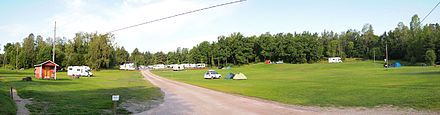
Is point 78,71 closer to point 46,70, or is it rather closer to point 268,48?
point 46,70

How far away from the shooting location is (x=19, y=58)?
11469cm

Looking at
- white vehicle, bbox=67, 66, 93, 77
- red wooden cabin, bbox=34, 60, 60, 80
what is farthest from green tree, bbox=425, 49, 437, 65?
red wooden cabin, bbox=34, 60, 60, 80

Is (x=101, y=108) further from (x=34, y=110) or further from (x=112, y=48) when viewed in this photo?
(x=112, y=48)

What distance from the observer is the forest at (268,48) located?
106 m

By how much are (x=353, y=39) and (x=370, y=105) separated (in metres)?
149

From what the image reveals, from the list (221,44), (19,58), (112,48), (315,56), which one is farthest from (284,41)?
(19,58)

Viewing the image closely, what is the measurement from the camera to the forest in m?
106

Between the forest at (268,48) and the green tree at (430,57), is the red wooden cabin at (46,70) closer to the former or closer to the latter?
the forest at (268,48)

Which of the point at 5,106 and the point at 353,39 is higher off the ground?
the point at 353,39

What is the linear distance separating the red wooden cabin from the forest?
47.9 meters

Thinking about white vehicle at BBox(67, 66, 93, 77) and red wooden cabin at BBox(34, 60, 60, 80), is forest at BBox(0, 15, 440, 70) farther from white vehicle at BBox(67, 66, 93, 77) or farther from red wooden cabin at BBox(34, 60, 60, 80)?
red wooden cabin at BBox(34, 60, 60, 80)

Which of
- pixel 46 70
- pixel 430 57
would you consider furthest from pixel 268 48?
pixel 46 70

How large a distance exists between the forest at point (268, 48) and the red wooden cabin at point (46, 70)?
47876mm

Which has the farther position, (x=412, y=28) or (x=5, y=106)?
(x=412, y=28)
